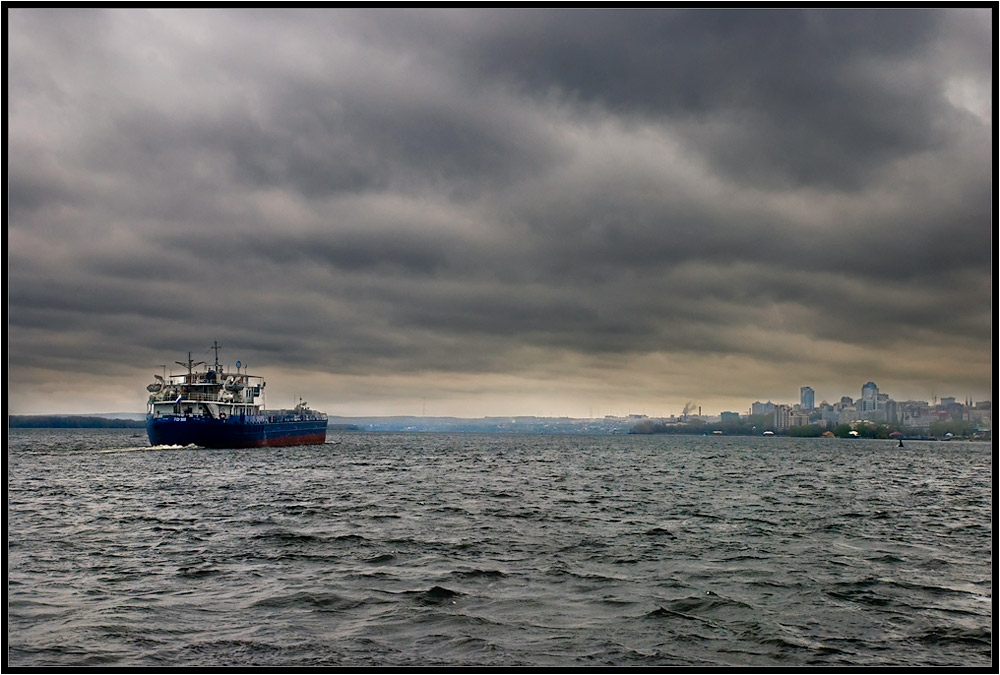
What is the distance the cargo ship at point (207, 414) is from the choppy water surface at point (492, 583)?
66.8 metres

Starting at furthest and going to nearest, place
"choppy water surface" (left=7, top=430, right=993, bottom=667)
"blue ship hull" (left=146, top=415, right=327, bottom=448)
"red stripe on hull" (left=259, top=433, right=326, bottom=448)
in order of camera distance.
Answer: "red stripe on hull" (left=259, top=433, right=326, bottom=448)
"blue ship hull" (left=146, top=415, right=327, bottom=448)
"choppy water surface" (left=7, top=430, right=993, bottom=667)

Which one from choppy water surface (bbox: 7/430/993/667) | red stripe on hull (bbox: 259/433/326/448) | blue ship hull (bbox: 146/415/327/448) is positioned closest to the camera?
choppy water surface (bbox: 7/430/993/667)

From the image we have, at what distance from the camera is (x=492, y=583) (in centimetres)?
1886

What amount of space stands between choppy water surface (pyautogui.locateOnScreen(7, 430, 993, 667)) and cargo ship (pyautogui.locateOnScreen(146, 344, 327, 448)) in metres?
66.8

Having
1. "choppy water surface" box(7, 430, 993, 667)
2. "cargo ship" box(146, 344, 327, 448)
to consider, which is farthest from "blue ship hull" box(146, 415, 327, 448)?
"choppy water surface" box(7, 430, 993, 667)

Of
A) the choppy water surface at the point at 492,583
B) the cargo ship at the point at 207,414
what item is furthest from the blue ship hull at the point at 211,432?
the choppy water surface at the point at 492,583

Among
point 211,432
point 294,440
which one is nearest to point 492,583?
point 211,432

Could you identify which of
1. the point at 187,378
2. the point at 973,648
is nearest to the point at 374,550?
the point at 973,648

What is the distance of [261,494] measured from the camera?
4312 cm

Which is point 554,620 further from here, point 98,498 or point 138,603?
point 98,498

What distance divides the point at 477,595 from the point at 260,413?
378 feet

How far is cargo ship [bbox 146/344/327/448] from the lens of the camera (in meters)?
104

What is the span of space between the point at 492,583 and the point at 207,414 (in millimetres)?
98710

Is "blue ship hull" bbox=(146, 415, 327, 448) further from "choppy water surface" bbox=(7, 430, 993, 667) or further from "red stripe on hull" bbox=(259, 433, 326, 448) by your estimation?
"choppy water surface" bbox=(7, 430, 993, 667)
